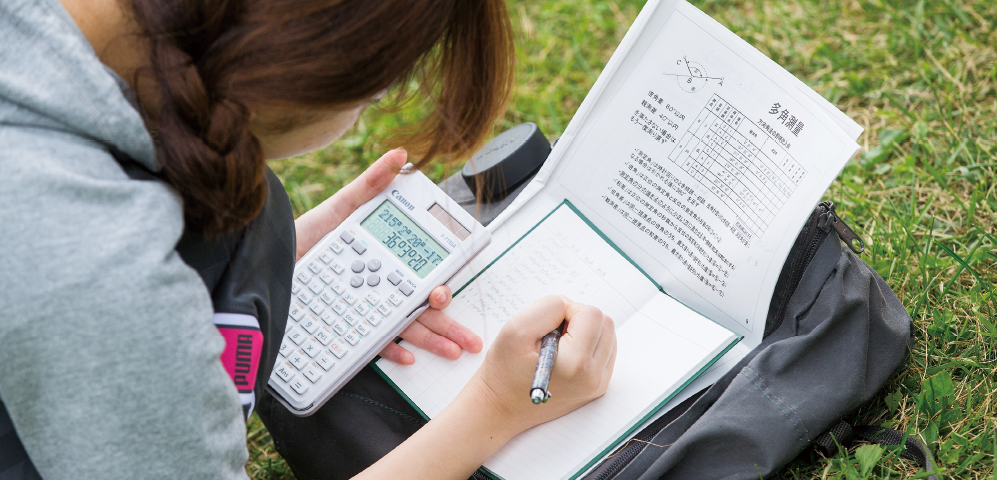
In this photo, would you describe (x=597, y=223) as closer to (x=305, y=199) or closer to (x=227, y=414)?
(x=227, y=414)

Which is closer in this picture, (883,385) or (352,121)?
(352,121)

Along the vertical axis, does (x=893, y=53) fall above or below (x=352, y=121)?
above

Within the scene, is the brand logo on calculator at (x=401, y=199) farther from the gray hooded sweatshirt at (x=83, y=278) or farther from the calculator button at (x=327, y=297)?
the gray hooded sweatshirt at (x=83, y=278)

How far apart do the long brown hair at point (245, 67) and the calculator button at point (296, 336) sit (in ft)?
1.04

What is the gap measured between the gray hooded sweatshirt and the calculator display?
39 cm

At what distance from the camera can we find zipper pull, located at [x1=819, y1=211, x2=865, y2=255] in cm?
85

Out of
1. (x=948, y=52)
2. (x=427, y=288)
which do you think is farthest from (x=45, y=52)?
(x=948, y=52)

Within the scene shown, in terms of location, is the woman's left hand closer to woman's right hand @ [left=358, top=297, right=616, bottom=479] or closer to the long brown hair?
woman's right hand @ [left=358, top=297, right=616, bottom=479]

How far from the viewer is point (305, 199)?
1.64 m

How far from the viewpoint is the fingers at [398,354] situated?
0.92m

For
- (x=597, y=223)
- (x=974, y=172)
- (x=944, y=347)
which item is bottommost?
(x=597, y=223)

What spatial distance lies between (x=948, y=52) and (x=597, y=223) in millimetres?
851

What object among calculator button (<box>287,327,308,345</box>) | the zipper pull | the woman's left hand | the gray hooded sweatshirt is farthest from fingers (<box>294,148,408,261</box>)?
the zipper pull

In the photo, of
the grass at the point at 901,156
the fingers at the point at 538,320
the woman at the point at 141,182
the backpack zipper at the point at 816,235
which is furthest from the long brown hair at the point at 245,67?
the backpack zipper at the point at 816,235
